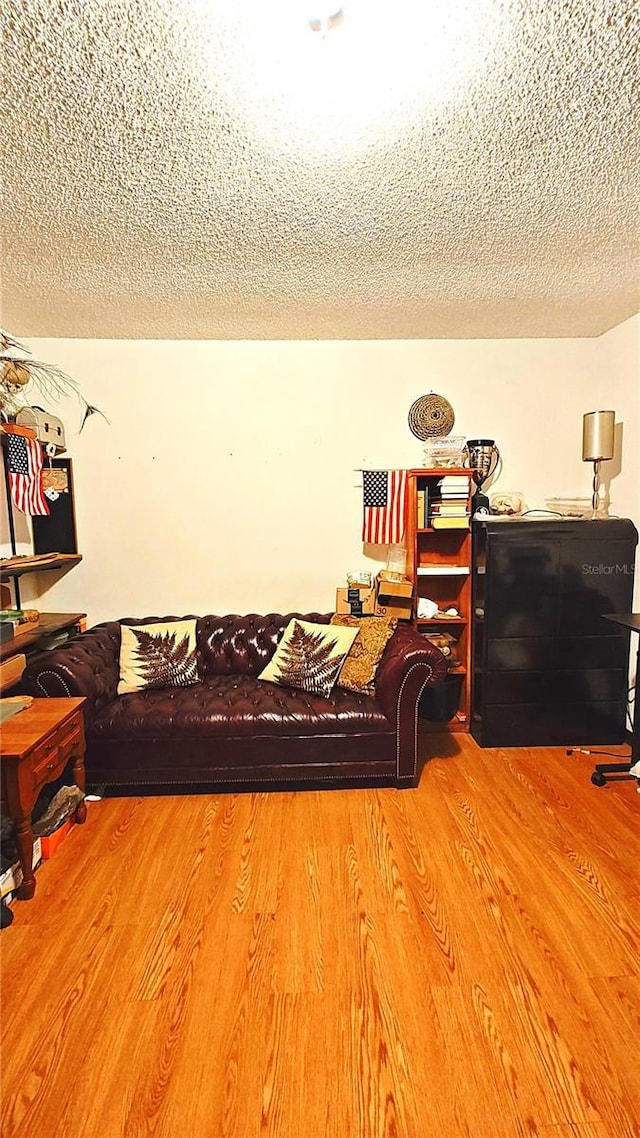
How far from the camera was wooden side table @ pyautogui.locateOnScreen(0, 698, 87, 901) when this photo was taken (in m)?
2.11

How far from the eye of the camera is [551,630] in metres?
3.41

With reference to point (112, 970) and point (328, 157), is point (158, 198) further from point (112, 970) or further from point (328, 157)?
point (112, 970)

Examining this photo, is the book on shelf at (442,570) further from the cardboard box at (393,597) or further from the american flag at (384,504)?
the american flag at (384,504)

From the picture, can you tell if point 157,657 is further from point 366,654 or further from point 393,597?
point 393,597

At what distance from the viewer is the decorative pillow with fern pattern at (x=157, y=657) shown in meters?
3.21

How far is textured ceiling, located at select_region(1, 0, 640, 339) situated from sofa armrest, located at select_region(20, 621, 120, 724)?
79.4 inches

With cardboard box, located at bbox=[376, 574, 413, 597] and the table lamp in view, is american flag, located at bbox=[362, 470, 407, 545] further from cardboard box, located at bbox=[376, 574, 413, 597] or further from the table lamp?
the table lamp

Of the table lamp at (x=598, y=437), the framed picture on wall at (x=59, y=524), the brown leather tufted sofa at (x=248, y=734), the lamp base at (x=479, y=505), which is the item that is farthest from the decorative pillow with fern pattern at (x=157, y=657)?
the table lamp at (x=598, y=437)

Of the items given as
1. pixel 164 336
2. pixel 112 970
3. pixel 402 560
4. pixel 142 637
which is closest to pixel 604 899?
pixel 112 970

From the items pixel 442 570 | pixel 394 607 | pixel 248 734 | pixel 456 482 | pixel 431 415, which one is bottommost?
pixel 248 734

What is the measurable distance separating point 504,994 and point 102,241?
3344 mm

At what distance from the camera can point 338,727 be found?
114 inches

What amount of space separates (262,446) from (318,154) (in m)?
2.15

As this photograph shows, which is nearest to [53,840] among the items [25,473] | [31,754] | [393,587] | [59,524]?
[31,754]
